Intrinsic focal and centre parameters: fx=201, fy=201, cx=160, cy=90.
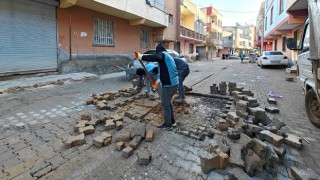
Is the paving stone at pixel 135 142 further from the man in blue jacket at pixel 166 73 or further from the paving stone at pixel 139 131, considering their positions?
the man in blue jacket at pixel 166 73

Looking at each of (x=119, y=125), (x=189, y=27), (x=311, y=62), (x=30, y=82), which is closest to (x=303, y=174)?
(x=311, y=62)

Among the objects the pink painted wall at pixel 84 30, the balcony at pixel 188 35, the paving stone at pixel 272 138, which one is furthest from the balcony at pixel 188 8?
the paving stone at pixel 272 138

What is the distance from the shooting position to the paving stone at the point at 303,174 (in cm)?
214

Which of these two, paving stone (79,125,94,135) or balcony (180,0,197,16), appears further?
balcony (180,0,197,16)

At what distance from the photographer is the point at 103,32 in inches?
477

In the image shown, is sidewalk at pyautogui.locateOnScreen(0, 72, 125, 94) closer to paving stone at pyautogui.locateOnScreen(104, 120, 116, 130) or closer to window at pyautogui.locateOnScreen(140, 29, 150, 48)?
paving stone at pyautogui.locateOnScreen(104, 120, 116, 130)

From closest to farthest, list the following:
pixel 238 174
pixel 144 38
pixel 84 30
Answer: pixel 238 174 → pixel 84 30 → pixel 144 38

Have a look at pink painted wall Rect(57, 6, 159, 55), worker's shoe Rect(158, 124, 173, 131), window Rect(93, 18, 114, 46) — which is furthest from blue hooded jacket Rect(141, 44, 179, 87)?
window Rect(93, 18, 114, 46)

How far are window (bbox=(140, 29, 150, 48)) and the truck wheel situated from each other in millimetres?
13358

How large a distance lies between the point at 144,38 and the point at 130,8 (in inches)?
187

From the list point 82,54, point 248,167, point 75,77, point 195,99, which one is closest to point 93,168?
point 248,167

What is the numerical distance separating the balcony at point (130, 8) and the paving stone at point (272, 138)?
8962mm

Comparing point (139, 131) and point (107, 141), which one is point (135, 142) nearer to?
point (139, 131)

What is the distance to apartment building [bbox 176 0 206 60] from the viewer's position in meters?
24.4
